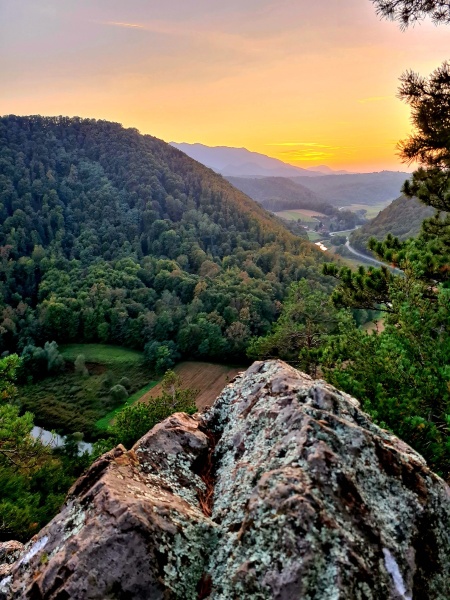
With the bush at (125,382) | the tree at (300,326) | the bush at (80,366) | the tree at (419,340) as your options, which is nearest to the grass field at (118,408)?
the bush at (125,382)

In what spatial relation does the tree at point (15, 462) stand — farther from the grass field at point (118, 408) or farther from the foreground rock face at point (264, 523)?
the grass field at point (118, 408)

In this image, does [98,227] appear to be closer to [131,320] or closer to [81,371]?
[131,320]

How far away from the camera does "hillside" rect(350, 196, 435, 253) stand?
106 meters

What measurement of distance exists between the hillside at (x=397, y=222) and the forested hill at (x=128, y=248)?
3249cm

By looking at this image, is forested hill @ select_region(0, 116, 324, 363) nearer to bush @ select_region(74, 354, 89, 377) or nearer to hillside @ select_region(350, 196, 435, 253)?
bush @ select_region(74, 354, 89, 377)

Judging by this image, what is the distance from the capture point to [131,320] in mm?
68438

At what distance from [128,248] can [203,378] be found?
45888 mm

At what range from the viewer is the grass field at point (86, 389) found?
50.0 meters

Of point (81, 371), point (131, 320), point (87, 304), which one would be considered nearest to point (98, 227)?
point (87, 304)

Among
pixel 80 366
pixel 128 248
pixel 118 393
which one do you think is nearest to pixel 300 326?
pixel 118 393

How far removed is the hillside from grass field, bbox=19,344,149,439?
71128 mm

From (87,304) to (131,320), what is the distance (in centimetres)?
953

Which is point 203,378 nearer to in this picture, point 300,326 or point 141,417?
point 300,326

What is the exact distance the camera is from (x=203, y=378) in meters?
56.7
